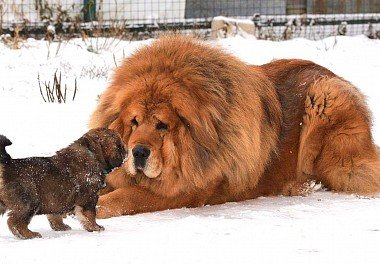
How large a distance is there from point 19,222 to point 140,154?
3.70 ft

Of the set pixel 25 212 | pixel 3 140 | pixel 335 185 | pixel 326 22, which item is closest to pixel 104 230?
pixel 25 212

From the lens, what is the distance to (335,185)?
6160mm

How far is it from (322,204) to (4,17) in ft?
28.6

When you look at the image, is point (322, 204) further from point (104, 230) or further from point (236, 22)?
point (236, 22)

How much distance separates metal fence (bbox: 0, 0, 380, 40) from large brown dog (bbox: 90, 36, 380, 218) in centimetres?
636

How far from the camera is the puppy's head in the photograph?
478 centimetres

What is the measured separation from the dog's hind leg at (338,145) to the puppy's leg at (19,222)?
2577mm

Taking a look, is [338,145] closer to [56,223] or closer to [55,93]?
[56,223]

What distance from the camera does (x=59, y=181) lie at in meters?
4.49

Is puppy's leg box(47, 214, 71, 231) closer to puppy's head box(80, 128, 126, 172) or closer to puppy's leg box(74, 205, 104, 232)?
puppy's leg box(74, 205, 104, 232)

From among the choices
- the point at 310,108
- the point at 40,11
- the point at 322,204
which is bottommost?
the point at 322,204

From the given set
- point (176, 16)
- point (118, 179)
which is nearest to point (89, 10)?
point (176, 16)

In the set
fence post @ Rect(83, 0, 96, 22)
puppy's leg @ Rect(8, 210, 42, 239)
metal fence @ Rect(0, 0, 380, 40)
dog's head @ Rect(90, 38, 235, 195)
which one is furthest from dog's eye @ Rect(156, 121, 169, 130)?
fence post @ Rect(83, 0, 96, 22)

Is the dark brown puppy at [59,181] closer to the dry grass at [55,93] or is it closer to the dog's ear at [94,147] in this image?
the dog's ear at [94,147]
